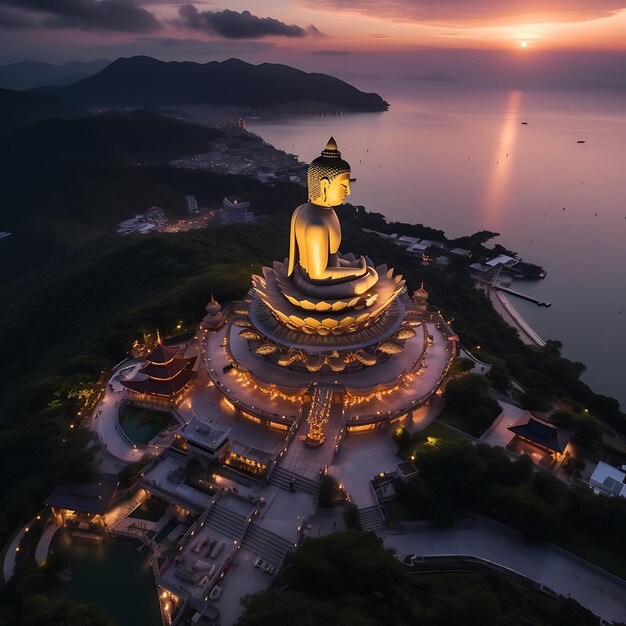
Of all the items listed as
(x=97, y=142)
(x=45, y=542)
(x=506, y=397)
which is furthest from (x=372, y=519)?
(x=97, y=142)

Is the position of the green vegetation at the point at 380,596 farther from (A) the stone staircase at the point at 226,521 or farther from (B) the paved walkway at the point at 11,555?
(B) the paved walkway at the point at 11,555

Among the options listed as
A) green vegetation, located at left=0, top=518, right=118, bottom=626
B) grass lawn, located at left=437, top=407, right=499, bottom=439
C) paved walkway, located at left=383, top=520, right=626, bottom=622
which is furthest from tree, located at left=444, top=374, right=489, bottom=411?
green vegetation, located at left=0, top=518, right=118, bottom=626

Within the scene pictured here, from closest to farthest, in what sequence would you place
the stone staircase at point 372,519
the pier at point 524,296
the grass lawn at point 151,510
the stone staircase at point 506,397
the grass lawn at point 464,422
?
1. the stone staircase at point 372,519
2. the grass lawn at point 151,510
3. the grass lawn at point 464,422
4. the stone staircase at point 506,397
5. the pier at point 524,296

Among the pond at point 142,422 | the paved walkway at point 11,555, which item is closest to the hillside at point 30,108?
the pond at point 142,422

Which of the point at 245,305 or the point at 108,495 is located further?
the point at 245,305

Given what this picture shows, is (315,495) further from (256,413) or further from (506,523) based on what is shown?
(506,523)

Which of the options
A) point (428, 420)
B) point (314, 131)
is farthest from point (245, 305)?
point (314, 131)

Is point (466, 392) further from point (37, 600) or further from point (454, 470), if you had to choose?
point (37, 600)
